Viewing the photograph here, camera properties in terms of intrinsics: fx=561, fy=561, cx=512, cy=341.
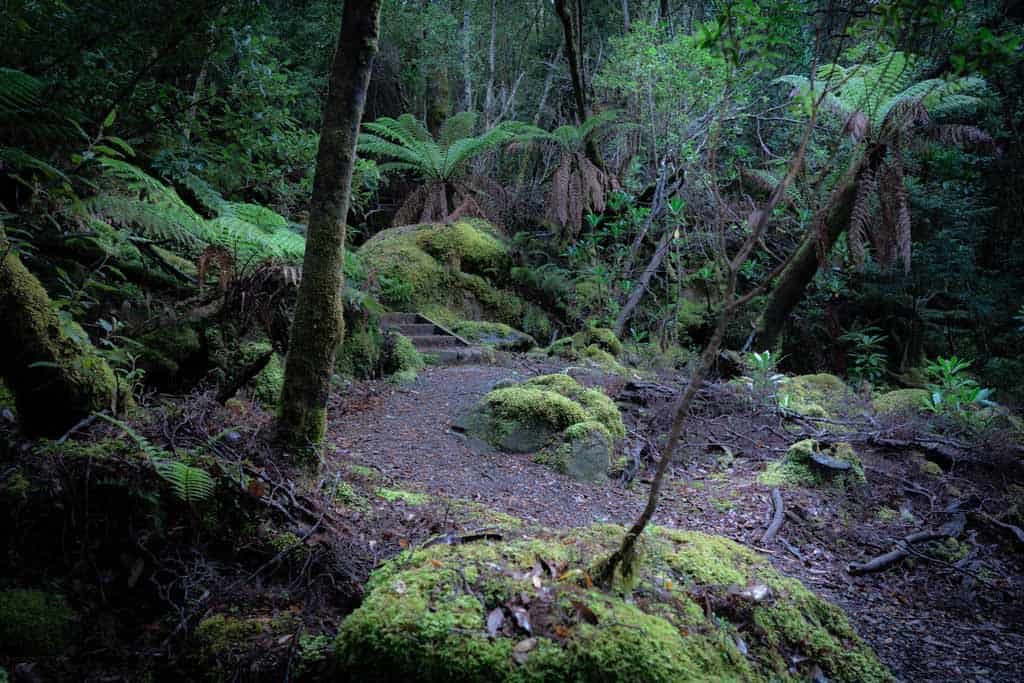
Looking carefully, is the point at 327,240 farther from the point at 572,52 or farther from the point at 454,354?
the point at 572,52

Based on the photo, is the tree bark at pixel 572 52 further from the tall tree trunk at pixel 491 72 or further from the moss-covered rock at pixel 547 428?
the moss-covered rock at pixel 547 428

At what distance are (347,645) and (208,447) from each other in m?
1.20

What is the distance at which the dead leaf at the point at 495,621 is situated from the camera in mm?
1694

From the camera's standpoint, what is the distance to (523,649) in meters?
1.64

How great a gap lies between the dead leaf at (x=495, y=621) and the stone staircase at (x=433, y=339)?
17.7 ft

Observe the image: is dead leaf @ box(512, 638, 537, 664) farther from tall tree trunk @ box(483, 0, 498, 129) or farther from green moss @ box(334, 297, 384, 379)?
tall tree trunk @ box(483, 0, 498, 129)

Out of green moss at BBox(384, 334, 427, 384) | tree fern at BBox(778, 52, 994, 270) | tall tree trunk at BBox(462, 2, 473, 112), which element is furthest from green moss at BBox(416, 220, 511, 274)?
tree fern at BBox(778, 52, 994, 270)

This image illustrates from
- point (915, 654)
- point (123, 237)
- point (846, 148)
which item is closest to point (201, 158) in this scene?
point (123, 237)

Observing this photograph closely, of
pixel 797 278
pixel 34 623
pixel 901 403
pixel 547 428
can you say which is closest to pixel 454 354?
pixel 547 428

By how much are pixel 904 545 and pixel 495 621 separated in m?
3.02

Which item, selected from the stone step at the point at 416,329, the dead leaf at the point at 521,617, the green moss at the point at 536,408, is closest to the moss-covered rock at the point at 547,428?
the green moss at the point at 536,408

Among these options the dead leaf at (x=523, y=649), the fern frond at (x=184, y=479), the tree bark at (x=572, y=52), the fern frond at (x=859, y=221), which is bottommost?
the dead leaf at (x=523, y=649)

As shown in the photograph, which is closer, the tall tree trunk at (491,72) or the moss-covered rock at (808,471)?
the moss-covered rock at (808,471)

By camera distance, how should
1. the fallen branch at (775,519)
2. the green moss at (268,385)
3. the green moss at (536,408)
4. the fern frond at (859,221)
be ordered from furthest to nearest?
the fern frond at (859,221), the green moss at (536,408), the green moss at (268,385), the fallen branch at (775,519)
